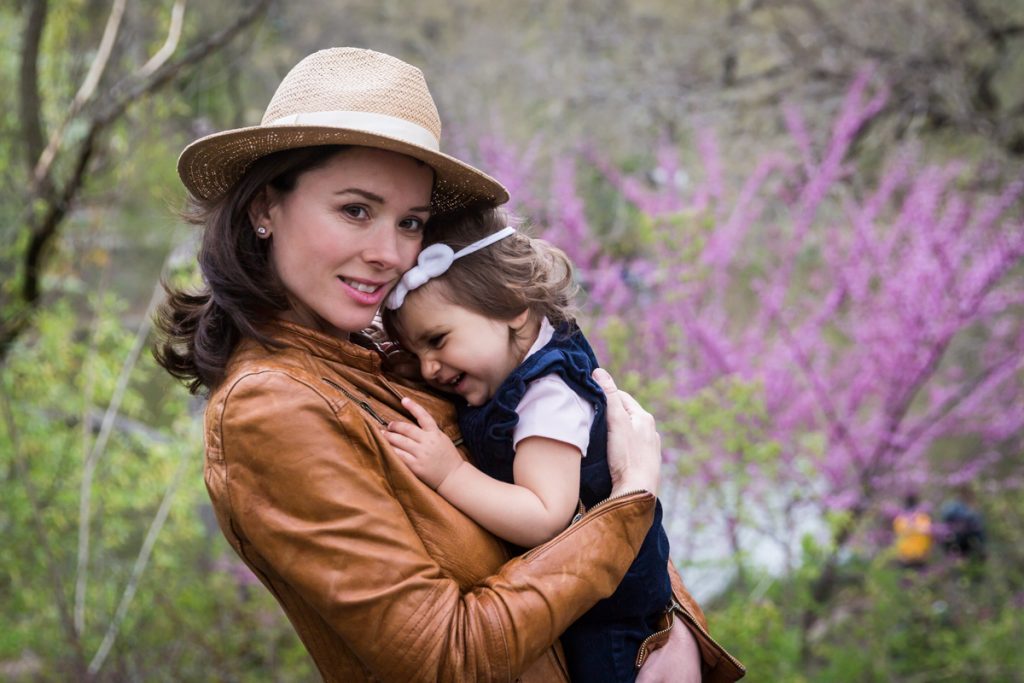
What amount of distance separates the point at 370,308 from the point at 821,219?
20.3 feet

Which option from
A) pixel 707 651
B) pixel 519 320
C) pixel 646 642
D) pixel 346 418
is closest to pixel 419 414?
pixel 346 418

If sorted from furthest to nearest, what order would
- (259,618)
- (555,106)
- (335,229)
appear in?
(555,106)
(259,618)
(335,229)

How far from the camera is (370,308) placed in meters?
1.74

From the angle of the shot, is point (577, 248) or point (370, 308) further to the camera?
point (577, 248)

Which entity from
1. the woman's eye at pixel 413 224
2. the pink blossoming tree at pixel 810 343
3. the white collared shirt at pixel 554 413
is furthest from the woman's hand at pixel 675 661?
the pink blossoming tree at pixel 810 343

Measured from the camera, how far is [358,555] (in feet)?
4.76

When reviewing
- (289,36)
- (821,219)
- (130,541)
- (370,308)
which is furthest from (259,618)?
(289,36)

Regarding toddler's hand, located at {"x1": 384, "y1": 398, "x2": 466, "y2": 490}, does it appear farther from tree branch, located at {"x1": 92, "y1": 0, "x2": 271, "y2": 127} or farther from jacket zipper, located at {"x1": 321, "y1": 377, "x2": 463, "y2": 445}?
tree branch, located at {"x1": 92, "y1": 0, "x2": 271, "y2": 127}

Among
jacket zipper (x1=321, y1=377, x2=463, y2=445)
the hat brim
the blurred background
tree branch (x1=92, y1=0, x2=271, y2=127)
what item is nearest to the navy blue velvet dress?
jacket zipper (x1=321, y1=377, x2=463, y2=445)

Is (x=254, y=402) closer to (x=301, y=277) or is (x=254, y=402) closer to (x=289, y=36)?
(x=301, y=277)

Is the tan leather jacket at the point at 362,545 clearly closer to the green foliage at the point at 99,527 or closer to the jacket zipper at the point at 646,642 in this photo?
the jacket zipper at the point at 646,642

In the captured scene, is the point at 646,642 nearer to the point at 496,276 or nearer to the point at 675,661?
the point at 675,661

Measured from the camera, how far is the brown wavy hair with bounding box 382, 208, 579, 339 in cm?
191

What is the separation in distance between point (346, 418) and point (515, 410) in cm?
37
